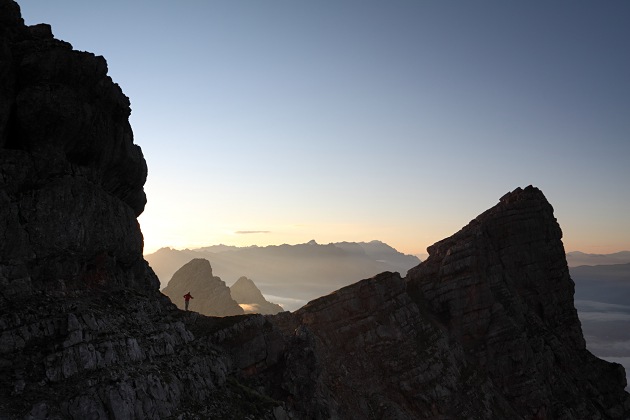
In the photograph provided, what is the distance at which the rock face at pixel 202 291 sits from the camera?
17888cm

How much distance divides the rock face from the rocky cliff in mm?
117413

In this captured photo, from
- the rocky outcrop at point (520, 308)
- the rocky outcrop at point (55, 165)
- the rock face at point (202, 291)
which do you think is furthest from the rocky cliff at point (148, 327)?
the rock face at point (202, 291)

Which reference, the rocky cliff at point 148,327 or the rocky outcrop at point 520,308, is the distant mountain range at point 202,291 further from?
the rocky cliff at point 148,327

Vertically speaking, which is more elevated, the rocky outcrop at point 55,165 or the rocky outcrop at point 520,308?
the rocky outcrop at point 55,165

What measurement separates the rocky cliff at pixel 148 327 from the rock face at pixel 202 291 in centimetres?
11741

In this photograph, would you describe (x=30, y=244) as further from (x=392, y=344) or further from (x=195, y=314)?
(x=392, y=344)

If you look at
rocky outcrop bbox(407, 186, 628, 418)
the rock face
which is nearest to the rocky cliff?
rocky outcrop bbox(407, 186, 628, 418)

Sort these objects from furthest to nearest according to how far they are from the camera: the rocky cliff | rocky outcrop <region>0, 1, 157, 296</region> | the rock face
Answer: the rock face
rocky outcrop <region>0, 1, 157, 296</region>
the rocky cliff

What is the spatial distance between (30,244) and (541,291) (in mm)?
90184

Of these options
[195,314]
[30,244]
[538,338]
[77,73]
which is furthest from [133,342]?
[538,338]

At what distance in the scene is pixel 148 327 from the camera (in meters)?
33.4

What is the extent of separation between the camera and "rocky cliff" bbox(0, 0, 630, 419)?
87.7ft

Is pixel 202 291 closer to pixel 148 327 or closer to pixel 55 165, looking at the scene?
pixel 148 327

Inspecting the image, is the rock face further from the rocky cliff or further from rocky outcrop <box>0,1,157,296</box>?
rocky outcrop <box>0,1,157,296</box>
